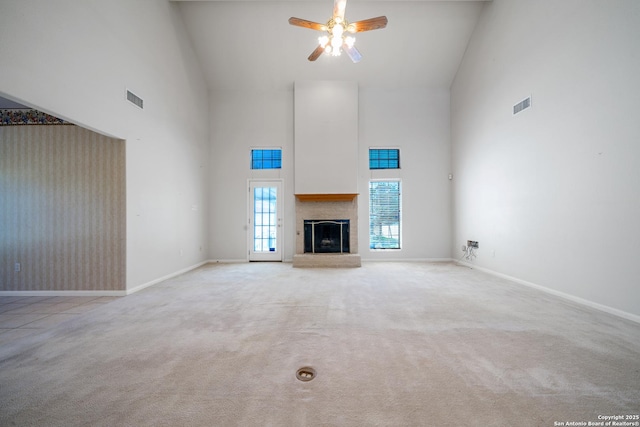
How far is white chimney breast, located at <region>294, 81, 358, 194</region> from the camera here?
243 inches

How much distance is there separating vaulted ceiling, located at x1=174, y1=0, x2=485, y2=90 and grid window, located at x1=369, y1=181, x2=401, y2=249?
8.67 ft

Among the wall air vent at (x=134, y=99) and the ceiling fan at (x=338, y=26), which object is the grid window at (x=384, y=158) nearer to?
the ceiling fan at (x=338, y=26)

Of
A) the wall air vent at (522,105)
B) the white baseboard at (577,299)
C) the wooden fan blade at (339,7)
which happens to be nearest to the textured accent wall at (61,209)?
the wooden fan blade at (339,7)

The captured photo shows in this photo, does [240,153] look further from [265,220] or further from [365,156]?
[365,156]

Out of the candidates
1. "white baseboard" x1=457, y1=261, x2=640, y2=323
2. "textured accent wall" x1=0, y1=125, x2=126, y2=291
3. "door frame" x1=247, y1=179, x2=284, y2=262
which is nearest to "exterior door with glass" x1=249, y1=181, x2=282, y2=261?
"door frame" x1=247, y1=179, x2=284, y2=262

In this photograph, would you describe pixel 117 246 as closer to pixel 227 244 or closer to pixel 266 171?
pixel 227 244

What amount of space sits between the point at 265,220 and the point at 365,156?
298cm

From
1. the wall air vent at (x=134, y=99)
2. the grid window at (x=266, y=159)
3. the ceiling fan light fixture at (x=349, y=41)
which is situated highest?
the ceiling fan light fixture at (x=349, y=41)

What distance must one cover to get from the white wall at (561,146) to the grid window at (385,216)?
1.75 meters

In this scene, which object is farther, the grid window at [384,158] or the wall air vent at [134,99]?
the grid window at [384,158]

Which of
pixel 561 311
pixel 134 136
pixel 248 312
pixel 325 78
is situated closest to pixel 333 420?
pixel 248 312

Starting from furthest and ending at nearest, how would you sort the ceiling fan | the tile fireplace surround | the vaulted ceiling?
the tile fireplace surround
the vaulted ceiling
the ceiling fan

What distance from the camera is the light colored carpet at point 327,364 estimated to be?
1.42 meters

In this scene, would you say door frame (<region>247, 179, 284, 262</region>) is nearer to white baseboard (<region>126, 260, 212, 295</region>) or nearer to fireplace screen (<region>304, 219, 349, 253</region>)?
fireplace screen (<region>304, 219, 349, 253</region>)
